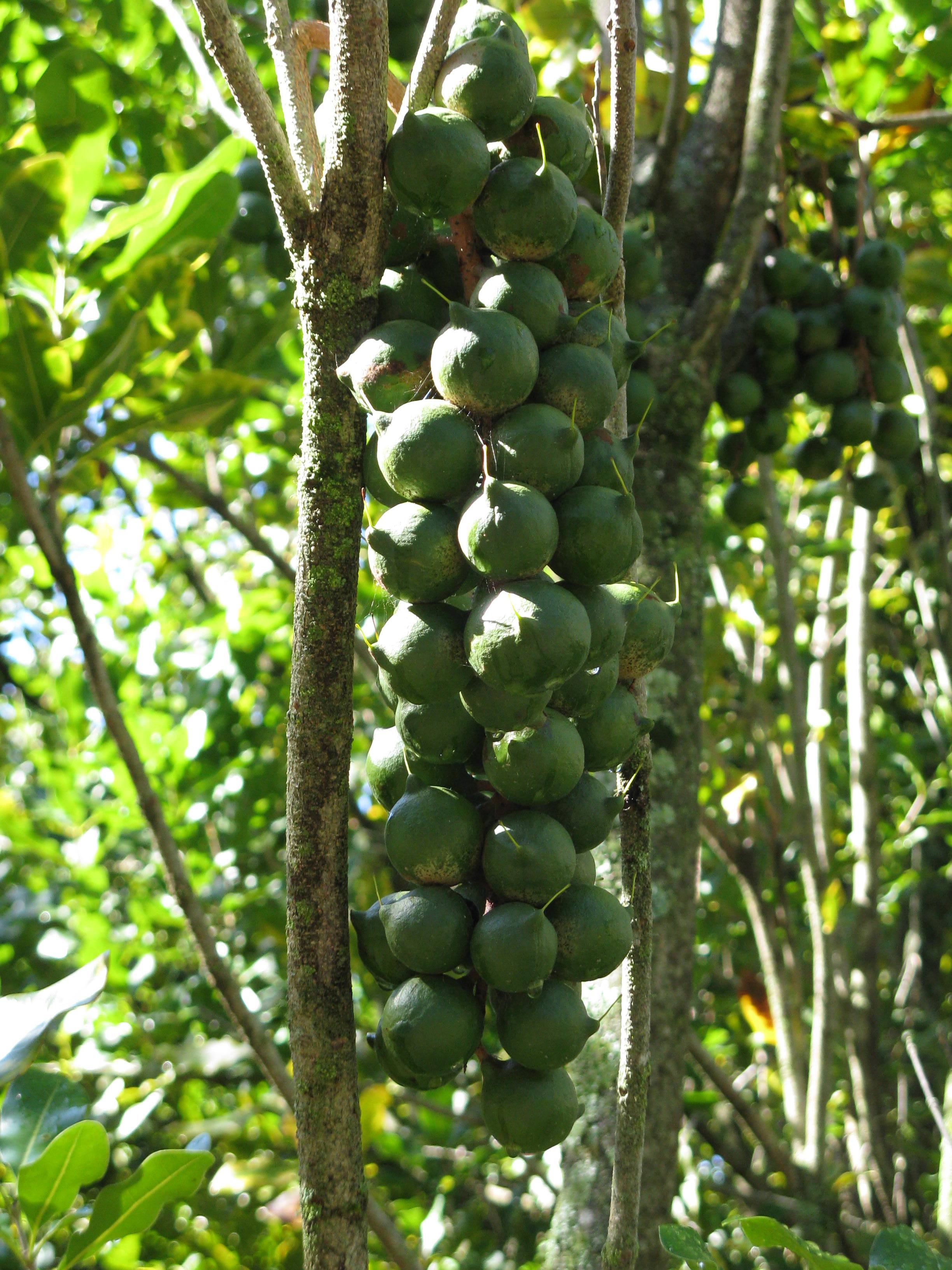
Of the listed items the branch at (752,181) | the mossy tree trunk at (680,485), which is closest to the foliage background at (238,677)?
the mossy tree trunk at (680,485)

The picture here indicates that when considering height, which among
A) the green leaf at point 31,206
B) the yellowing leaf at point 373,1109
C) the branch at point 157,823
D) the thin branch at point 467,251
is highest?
the green leaf at point 31,206

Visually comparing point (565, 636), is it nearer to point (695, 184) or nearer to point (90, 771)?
point (695, 184)

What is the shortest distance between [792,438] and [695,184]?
1.96 m

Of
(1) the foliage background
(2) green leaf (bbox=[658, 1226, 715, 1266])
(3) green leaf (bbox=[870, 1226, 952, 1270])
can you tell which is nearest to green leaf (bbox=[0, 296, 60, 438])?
(1) the foliage background

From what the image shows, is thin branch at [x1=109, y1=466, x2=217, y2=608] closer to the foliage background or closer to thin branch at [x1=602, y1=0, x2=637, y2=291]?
the foliage background

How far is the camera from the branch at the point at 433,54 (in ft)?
3.15

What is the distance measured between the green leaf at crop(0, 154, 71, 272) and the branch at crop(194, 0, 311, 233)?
819mm

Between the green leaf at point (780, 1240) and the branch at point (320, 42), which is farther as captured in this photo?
the branch at point (320, 42)

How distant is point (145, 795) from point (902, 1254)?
3.09ft

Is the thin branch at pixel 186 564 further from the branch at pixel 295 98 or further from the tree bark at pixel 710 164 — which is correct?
the branch at pixel 295 98

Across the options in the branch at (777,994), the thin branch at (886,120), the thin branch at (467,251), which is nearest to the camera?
the thin branch at (467,251)

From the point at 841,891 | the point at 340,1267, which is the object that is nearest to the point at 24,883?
the point at 841,891

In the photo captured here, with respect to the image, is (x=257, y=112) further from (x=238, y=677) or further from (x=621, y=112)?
(x=238, y=677)

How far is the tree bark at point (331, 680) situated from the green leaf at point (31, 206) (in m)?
0.90
